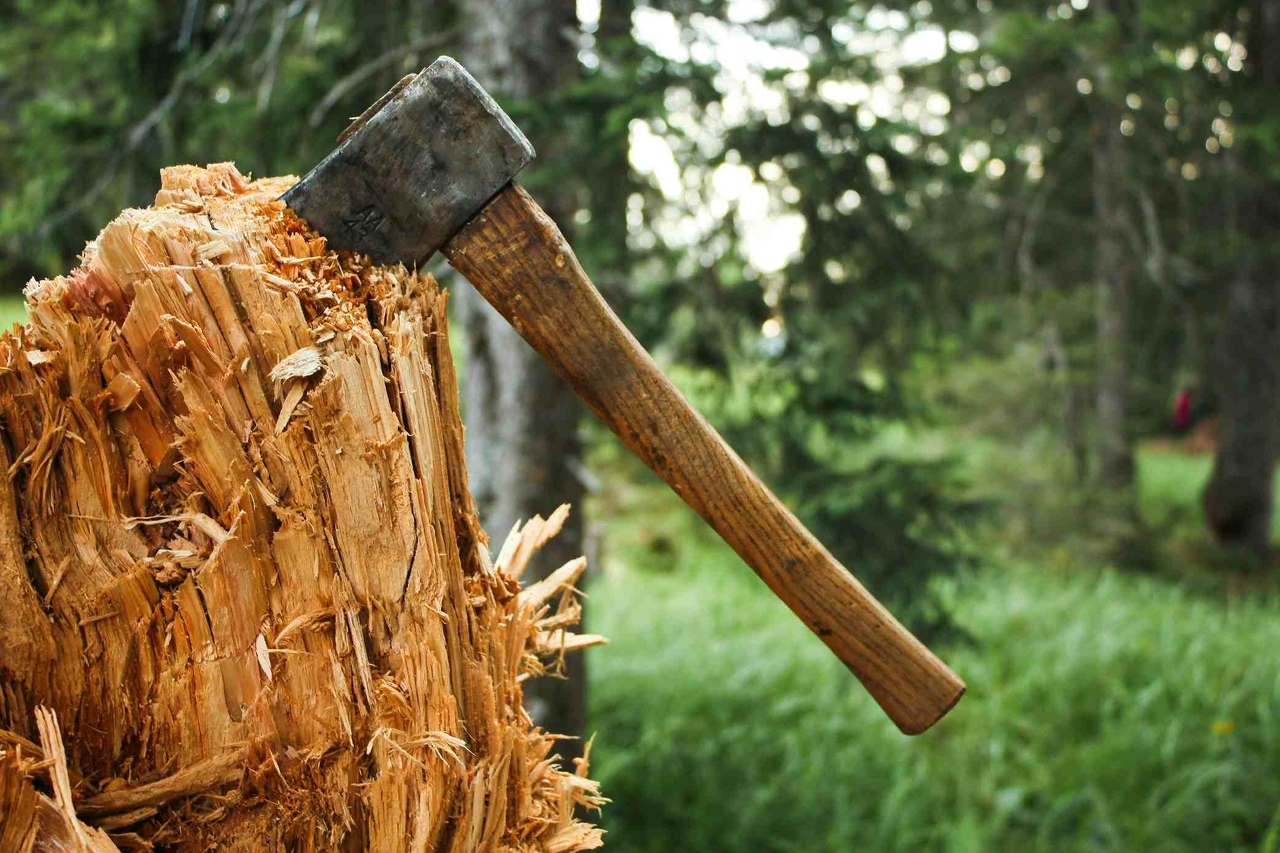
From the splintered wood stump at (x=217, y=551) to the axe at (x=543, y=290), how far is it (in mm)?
121

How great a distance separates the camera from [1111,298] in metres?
7.99

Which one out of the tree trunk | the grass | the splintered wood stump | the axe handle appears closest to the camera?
the splintered wood stump

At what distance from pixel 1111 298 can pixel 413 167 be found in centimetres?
802

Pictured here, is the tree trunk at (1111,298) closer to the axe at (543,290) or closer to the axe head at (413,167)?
the axe at (543,290)

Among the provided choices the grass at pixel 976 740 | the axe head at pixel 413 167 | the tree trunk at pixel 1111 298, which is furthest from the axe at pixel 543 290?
the tree trunk at pixel 1111 298

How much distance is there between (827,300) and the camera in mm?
3998

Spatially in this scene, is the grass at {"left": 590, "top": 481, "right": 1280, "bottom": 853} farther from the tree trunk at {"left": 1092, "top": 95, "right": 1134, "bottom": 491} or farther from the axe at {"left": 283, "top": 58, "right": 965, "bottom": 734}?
the axe at {"left": 283, "top": 58, "right": 965, "bottom": 734}

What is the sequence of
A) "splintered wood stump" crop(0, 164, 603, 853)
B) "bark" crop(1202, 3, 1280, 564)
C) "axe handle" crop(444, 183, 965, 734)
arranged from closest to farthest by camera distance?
"splintered wood stump" crop(0, 164, 603, 853)
"axe handle" crop(444, 183, 965, 734)
"bark" crop(1202, 3, 1280, 564)

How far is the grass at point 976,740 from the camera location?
4.35 meters

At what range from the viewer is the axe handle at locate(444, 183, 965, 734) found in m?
1.26

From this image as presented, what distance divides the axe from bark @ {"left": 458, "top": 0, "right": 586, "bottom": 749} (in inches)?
89.3

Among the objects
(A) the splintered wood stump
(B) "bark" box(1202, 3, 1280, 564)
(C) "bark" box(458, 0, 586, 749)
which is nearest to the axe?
(A) the splintered wood stump

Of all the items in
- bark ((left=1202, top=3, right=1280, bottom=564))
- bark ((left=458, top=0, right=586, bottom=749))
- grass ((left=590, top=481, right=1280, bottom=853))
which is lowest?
bark ((left=1202, top=3, right=1280, bottom=564))

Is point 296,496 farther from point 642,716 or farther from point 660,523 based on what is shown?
point 660,523
